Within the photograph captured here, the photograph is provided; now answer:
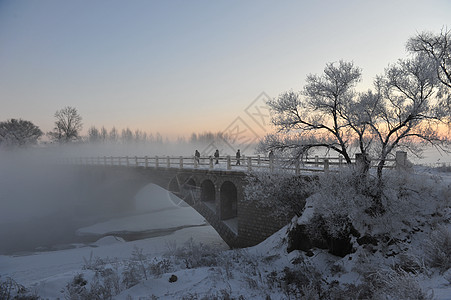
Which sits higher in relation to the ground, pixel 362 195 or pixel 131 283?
pixel 362 195

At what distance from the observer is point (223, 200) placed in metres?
17.7

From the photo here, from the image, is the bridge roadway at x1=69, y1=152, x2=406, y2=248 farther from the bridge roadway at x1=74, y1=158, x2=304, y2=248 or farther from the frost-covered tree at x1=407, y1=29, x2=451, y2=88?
the frost-covered tree at x1=407, y1=29, x2=451, y2=88

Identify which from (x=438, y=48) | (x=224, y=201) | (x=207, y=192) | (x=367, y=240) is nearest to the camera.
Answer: (x=367, y=240)

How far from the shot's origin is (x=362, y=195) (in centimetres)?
946

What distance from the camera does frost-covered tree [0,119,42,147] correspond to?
175 feet

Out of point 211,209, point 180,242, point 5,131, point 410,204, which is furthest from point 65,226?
point 5,131

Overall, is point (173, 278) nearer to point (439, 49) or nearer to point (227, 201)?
point (227, 201)

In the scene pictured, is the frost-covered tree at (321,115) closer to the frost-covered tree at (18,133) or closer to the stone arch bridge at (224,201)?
the stone arch bridge at (224,201)

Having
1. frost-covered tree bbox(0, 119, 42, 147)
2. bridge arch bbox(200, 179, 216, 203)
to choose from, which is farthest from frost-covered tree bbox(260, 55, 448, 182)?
frost-covered tree bbox(0, 119, 42, 147)

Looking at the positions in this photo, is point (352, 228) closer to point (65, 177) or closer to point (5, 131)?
point (65, 177)

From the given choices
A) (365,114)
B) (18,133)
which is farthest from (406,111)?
(18,133)

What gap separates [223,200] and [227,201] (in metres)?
0.42

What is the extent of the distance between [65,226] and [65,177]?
52.9 feet

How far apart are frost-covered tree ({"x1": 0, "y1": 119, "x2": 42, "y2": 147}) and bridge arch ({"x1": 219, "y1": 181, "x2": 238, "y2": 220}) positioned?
55.6 metres
